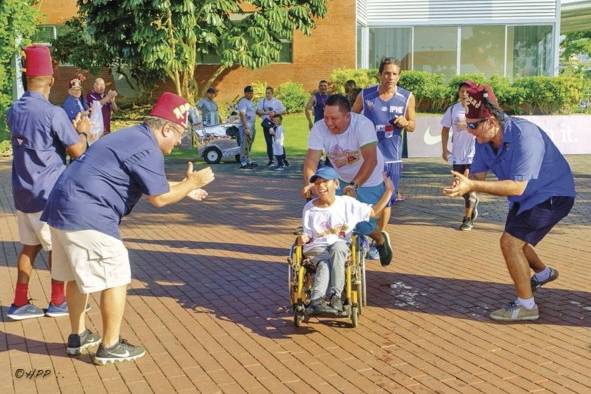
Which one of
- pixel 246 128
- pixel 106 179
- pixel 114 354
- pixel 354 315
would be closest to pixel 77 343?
pixel 114 354

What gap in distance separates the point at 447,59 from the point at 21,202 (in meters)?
26.2

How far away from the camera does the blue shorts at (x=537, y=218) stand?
19.5 ft

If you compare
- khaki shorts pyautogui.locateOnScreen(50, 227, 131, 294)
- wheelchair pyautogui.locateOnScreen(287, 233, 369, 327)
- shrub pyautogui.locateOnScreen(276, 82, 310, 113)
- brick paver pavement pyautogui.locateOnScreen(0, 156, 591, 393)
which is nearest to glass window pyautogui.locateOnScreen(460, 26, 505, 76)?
shrub pyautogui.locateOnScreen(276, 82, 310, 113)

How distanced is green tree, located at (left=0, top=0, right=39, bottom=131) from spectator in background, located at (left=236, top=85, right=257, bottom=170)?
6821 mm

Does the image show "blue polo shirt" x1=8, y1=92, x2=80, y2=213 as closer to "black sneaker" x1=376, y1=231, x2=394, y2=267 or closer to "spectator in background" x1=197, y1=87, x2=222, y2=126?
"black sneaker" x1=376, y1=231, x2=394, y2=267

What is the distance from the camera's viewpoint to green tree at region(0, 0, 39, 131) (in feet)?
62.3

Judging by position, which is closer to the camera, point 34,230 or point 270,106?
point 34,230

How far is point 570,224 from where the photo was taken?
33.4ft

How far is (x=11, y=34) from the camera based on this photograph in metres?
19.2

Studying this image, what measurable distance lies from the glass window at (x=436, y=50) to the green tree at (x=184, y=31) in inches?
278

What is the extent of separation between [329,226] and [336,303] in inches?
29.2

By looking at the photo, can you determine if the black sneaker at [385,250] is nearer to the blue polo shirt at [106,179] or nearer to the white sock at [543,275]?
the white sock at [543,275]

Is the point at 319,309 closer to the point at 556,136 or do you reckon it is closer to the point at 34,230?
the point at 34,230

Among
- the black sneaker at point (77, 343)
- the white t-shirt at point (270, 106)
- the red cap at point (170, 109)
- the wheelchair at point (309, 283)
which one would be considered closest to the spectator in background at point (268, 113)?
the white t-shirt at point (270, 106)
